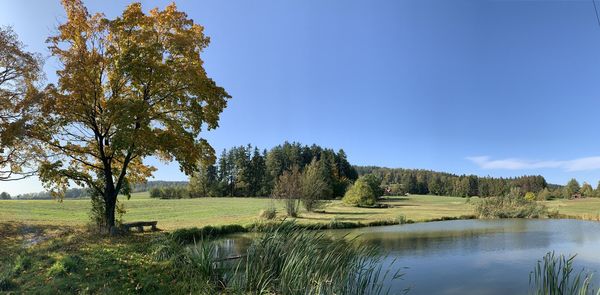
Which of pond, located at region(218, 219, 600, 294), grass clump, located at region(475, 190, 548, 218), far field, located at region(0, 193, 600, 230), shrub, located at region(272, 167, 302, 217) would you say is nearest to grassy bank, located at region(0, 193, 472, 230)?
far field, located at region(0, 193, 600, 230)

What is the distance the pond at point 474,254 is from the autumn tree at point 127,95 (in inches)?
239

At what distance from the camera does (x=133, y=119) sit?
49.6ft

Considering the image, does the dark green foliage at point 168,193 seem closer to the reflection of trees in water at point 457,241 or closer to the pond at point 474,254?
the pond at point 474,254

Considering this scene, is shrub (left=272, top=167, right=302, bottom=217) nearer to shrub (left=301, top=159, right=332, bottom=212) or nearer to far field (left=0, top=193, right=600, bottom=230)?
shrub (left=301, top=159, right=332, bottom=212)

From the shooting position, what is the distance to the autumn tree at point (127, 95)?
15.5 metres

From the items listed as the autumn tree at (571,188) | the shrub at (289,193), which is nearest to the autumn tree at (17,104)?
the shrub at (289,193)

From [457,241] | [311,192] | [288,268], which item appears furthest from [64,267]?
[311,192]

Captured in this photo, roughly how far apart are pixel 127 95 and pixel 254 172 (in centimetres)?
7549

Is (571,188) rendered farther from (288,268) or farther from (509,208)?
(288,268)

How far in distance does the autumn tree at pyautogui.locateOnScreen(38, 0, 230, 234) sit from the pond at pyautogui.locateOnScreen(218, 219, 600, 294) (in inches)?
239

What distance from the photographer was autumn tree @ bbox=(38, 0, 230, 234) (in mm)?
15531

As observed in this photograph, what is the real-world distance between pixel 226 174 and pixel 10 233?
264 ft

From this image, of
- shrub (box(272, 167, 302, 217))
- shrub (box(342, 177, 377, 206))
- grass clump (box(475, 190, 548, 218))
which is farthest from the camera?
shrub (box(342, 177, 377, 206))

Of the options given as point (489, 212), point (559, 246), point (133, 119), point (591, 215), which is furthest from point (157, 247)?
point (591, 215)
